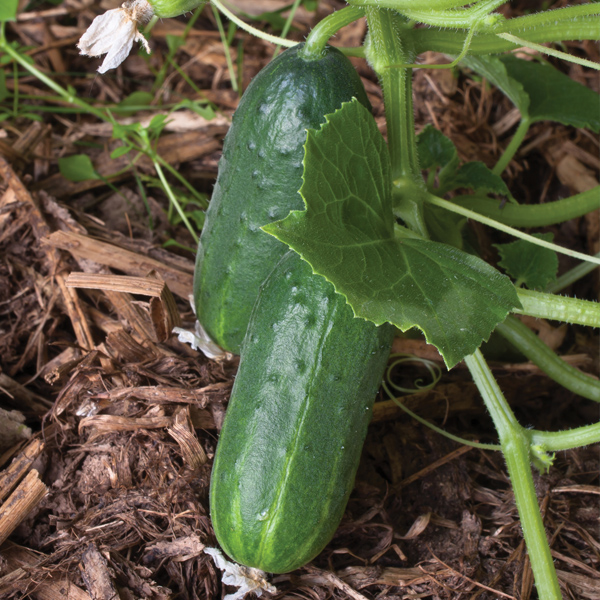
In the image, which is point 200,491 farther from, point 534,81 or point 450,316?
point 534,81

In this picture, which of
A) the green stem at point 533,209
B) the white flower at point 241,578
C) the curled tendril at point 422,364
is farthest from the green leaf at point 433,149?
the white flower at point 241,578

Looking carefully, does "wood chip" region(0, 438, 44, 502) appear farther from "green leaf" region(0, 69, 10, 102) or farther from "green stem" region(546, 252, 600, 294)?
"green stem" region(546, 252, 600, 294)

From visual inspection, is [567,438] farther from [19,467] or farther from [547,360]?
[19,467]

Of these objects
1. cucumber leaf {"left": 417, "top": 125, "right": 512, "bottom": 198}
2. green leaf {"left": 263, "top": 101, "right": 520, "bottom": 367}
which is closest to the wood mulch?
cucumber leaf {"left": 417, "top": 125, "right": 512, "bottom": 198}

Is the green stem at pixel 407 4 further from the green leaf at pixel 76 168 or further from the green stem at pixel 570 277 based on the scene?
the green leaf at pixel 76 168

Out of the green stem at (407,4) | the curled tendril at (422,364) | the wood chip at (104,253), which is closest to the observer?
the green stem at (407,4)

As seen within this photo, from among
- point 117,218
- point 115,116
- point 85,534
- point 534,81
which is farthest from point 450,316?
point 115,116
